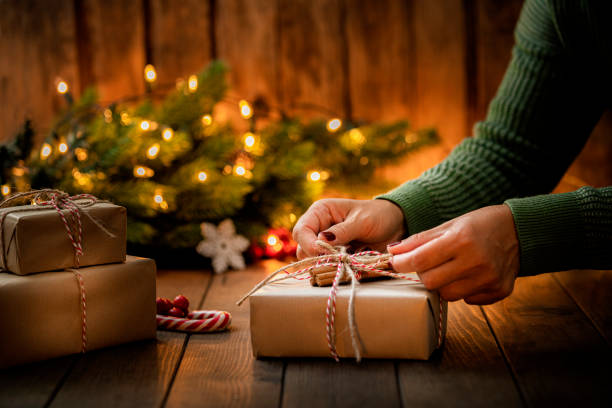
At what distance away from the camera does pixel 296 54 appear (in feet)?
7.54

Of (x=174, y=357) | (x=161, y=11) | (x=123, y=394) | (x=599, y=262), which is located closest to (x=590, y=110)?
(x=599, y=262)

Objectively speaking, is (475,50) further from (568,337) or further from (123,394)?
(123,394)

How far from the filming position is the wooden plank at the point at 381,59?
2.28m

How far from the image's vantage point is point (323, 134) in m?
2.05

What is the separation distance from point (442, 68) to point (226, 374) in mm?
1668

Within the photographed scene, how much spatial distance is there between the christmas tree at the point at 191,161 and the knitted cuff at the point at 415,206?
0.58 metres

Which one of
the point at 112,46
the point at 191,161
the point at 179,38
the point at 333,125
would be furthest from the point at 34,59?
the point at 333,125

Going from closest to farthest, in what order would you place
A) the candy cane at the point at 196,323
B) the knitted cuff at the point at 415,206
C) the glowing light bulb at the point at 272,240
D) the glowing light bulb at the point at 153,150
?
1. the candy cane at the point at 196,323
2. the knitted cuff at the point at 415,206
3. the glowing light bulb at the point at 153,150
4. the glowing light bulb at the point at 272,240

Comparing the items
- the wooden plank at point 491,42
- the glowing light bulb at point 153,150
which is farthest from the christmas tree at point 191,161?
the wooden plank at point 491,42

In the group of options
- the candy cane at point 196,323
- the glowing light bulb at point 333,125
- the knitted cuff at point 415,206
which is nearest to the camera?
the candy cane at point 196,323

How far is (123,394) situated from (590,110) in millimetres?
1150

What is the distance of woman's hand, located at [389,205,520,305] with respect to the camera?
95 centimetres

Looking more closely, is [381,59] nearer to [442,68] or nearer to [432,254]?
[442,68]

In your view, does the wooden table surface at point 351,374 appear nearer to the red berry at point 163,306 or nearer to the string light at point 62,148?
the red berry at point 163,306
